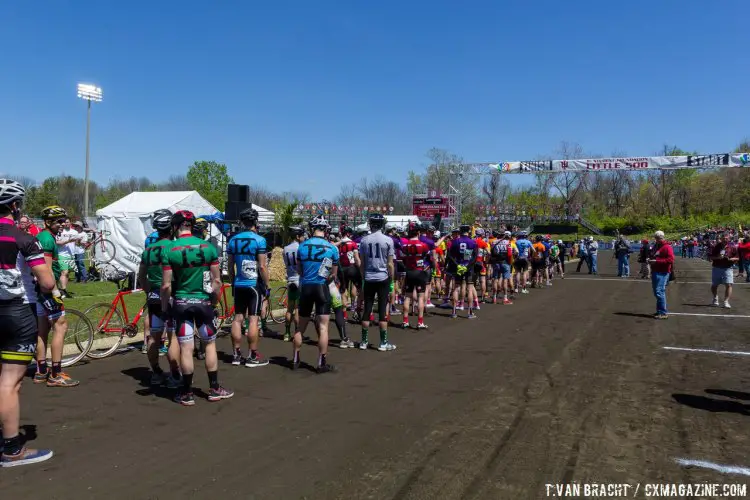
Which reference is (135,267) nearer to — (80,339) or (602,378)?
(80,339)

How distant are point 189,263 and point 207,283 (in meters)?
0.40

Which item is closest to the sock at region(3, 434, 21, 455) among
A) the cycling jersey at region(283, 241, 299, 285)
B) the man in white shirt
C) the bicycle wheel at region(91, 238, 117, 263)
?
the cycling jersey at region(283, 241, 299, 285)

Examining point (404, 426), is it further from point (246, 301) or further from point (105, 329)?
point (105, 329)

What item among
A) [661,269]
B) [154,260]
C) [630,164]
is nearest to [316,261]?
[154,260]

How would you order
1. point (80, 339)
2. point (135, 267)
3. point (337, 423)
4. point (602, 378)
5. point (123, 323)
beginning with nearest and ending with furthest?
point (337, 423) < point (602, 378) < point (80, 339) < point (123, 323) < point (135, 267)

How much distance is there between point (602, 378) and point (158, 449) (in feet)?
17.4

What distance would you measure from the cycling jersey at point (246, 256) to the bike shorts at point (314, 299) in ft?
2.56

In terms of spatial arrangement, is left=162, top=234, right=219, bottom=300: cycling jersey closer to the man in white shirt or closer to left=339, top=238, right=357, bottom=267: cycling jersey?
left=339, top=238, right=357, bottom=267: cycling jersey

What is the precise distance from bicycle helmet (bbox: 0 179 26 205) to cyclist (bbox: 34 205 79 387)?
1.97 metres

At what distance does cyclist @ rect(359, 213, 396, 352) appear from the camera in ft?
28.8

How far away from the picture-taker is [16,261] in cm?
432

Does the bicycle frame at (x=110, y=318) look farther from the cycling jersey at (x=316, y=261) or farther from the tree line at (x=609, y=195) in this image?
the tree line at (x=609, y=195)

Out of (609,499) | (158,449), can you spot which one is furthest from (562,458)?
(158,449)

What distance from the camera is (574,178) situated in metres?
82.7
